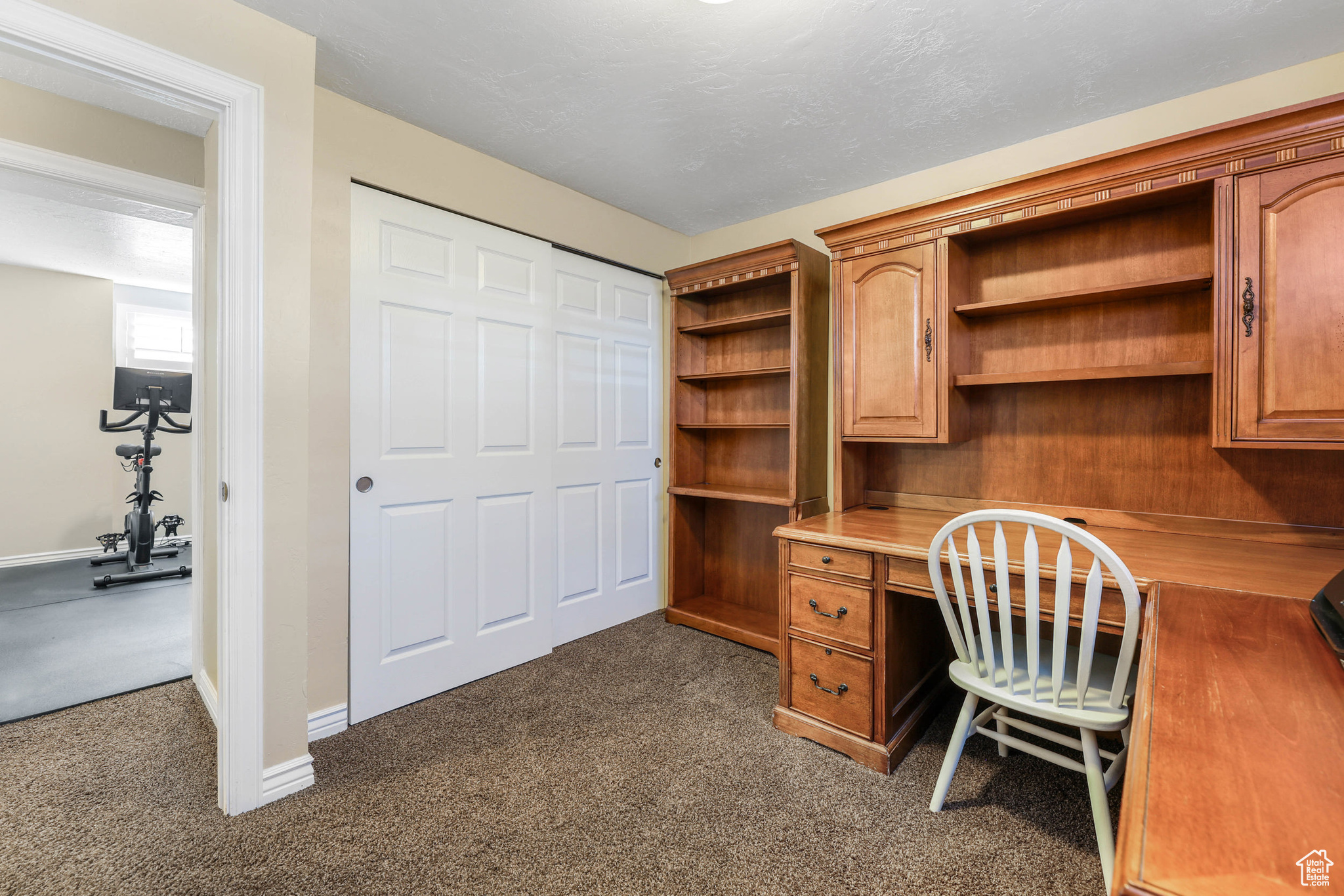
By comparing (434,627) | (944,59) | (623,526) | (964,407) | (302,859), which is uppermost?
(944,59)

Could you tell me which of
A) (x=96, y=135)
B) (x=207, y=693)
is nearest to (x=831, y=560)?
(x=207, y=693)

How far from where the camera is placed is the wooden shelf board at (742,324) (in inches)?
113

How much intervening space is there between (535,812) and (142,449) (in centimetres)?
488

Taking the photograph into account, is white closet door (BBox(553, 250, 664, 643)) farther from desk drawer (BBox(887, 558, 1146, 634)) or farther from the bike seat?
the bike seat

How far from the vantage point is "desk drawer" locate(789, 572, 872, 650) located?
1941 mm

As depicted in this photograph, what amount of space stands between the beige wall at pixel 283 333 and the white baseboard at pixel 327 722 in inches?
11.9

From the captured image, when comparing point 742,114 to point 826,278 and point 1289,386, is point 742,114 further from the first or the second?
point 1289,386

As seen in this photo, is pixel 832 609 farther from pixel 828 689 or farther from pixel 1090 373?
pixel 1090 373

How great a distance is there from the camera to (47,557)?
436 cm

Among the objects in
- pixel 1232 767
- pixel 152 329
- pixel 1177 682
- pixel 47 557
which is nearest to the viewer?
pixel 1232 767

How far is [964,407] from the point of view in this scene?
237 centimetres

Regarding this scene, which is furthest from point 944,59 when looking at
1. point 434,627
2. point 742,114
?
point 434,627

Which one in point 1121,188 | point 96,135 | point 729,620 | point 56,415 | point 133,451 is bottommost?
point 729,620

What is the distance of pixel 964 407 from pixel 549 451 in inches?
77.6
